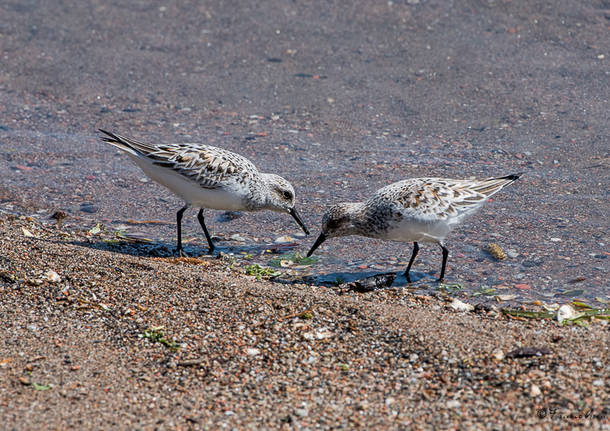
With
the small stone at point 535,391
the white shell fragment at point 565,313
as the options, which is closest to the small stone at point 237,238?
the white shell fragment at point 565,313

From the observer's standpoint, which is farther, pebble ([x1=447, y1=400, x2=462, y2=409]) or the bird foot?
the bird foot

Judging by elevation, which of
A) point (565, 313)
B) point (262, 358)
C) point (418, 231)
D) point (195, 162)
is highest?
point (195, 162)

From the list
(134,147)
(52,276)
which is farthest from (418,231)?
(52,276)

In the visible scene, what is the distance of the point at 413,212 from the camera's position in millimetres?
7094

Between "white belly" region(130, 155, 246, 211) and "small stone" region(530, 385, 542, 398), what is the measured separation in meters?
4.18

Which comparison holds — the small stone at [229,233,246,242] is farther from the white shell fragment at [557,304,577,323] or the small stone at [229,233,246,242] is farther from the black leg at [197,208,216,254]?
the white shell fragment at [557,304,577,323]

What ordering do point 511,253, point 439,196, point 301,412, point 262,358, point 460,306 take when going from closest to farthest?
1. point 301,412
2. point 262,358
3. point 460,306
4. point 439,196
5. point 511,253

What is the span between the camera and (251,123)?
1130cm

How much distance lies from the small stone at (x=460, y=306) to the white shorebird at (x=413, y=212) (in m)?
0.75

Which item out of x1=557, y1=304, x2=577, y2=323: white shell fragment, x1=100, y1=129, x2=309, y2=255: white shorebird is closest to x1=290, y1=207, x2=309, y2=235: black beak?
x1=100, y1=129, x2=309, y2=255: white shorebird

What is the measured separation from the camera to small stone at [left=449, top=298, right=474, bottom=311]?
254 inches

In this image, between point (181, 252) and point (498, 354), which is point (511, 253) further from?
point (181, 252)

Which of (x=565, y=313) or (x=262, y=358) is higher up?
(x=565, y=313)

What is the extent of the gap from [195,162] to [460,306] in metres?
3.23
